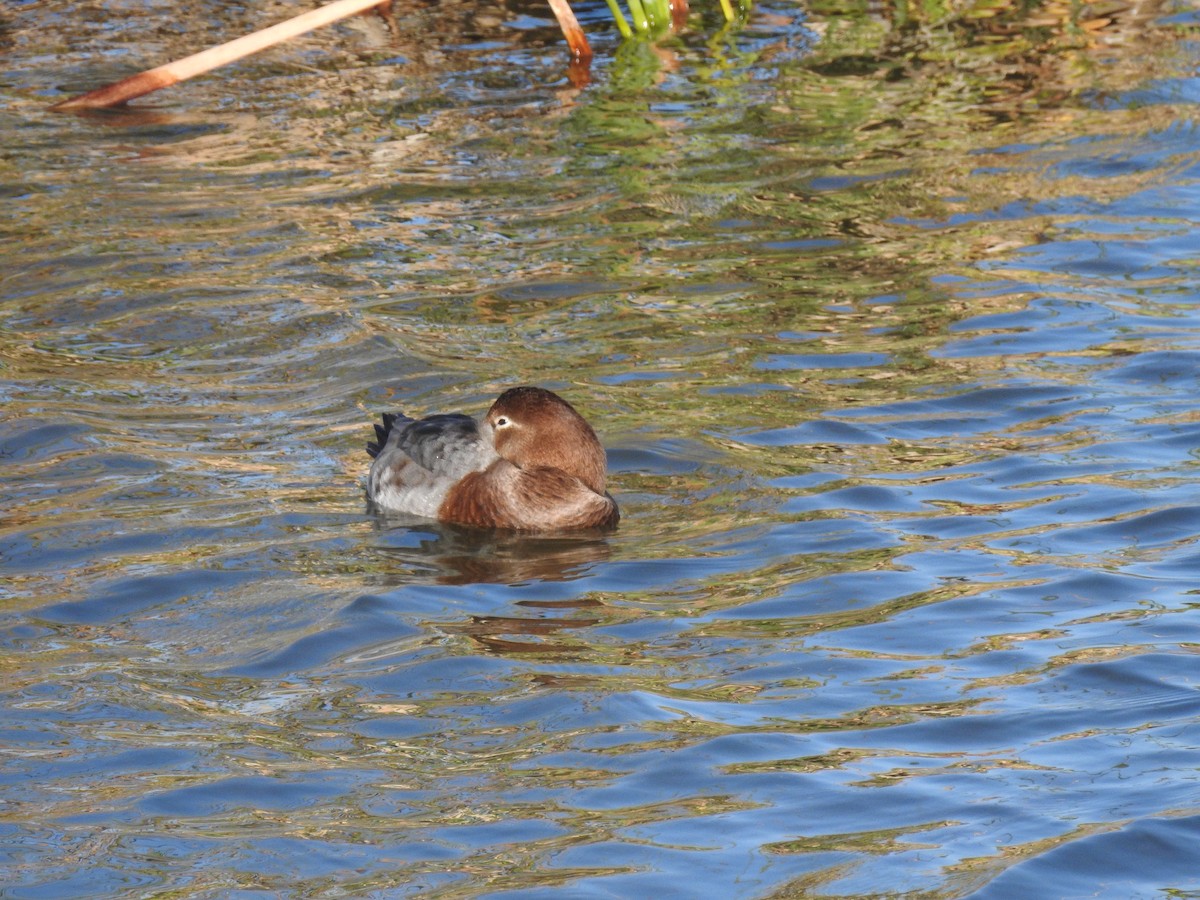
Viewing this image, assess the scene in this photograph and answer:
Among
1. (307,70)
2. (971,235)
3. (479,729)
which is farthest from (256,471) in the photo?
(307,70)

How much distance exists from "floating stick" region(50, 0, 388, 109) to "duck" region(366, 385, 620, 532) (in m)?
5.89

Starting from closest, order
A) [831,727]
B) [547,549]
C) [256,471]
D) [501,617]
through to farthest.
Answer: [831,727]
[501,617]
[547,549]
[256,471]

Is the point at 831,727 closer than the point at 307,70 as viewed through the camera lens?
Yes

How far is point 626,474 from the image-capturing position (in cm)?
891

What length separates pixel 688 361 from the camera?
33.1 feet

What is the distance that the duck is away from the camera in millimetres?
8188

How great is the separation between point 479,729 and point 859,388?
4.31 metres

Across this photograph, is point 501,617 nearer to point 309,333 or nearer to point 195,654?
point 195,654

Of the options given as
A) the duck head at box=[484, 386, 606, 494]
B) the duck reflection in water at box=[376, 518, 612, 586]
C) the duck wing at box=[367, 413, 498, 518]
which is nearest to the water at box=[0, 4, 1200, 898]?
the duck reflection in water at box=[376, 518, 612, 586]

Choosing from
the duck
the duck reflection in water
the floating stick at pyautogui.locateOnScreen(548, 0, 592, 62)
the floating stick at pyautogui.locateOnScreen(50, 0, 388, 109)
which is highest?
the floating stick at pyautogui.locateOnScreen(50, 0, 388, 109)

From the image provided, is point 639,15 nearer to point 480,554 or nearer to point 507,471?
point 507,471

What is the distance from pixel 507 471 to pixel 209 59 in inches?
279

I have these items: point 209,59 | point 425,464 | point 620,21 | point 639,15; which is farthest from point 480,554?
point 639,15

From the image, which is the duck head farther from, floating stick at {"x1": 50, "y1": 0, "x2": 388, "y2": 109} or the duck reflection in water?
floating stick at {"x1": 50, "y1": 0, "x2": 388, "y2": 109}
